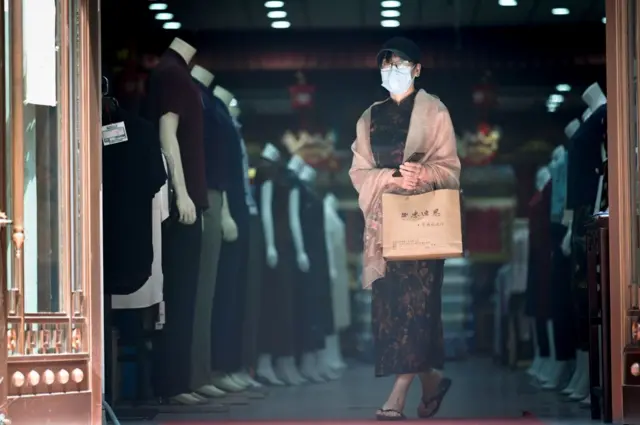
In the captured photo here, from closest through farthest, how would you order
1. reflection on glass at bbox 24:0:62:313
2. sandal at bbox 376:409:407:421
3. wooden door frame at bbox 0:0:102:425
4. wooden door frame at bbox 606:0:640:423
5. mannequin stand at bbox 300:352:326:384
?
wooden door frame at bbox 0:0:102:425, reflection on glass at bbox 24:0:62:313, wooden door frame at bbox 606:0:640:423, sandal at bbox 376:409:407:421, mannequin stand at bbox 300:352:326:384

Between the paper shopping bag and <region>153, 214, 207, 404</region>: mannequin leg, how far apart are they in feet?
3.47

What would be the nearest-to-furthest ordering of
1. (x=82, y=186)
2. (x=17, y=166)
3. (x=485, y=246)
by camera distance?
(x=17, y=166)
(x=82, y=186)
(x=485, y=246)

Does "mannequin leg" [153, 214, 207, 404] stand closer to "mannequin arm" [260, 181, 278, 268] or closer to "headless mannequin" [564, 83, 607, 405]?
"mannequin arm" [260, 181, 278, 268]

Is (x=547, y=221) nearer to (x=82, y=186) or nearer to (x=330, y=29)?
(x=330, y=29)

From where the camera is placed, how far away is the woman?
7160mm

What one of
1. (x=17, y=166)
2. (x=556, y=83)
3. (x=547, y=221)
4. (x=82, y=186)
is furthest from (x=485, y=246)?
(x=17, y=166)

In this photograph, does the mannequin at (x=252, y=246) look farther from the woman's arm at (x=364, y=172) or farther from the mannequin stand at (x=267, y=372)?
the woman's arm at (x=364, y=172)

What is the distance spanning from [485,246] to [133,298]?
196cm

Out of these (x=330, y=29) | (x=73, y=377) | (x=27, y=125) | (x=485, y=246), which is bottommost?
(x=73, y=377)

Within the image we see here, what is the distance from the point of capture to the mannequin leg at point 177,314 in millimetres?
7215

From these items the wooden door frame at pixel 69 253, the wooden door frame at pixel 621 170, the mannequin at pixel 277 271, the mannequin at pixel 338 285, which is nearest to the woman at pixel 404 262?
the mannequin at pixel 338 285

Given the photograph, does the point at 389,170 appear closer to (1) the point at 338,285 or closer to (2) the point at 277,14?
(1) the point at 338,285

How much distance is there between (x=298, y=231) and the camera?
721 centimetres

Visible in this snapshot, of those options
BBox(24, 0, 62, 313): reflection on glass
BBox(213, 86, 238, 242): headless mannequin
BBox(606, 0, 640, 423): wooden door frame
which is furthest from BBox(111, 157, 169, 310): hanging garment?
BBox(606, 0, 640, 423): wooden door frame
